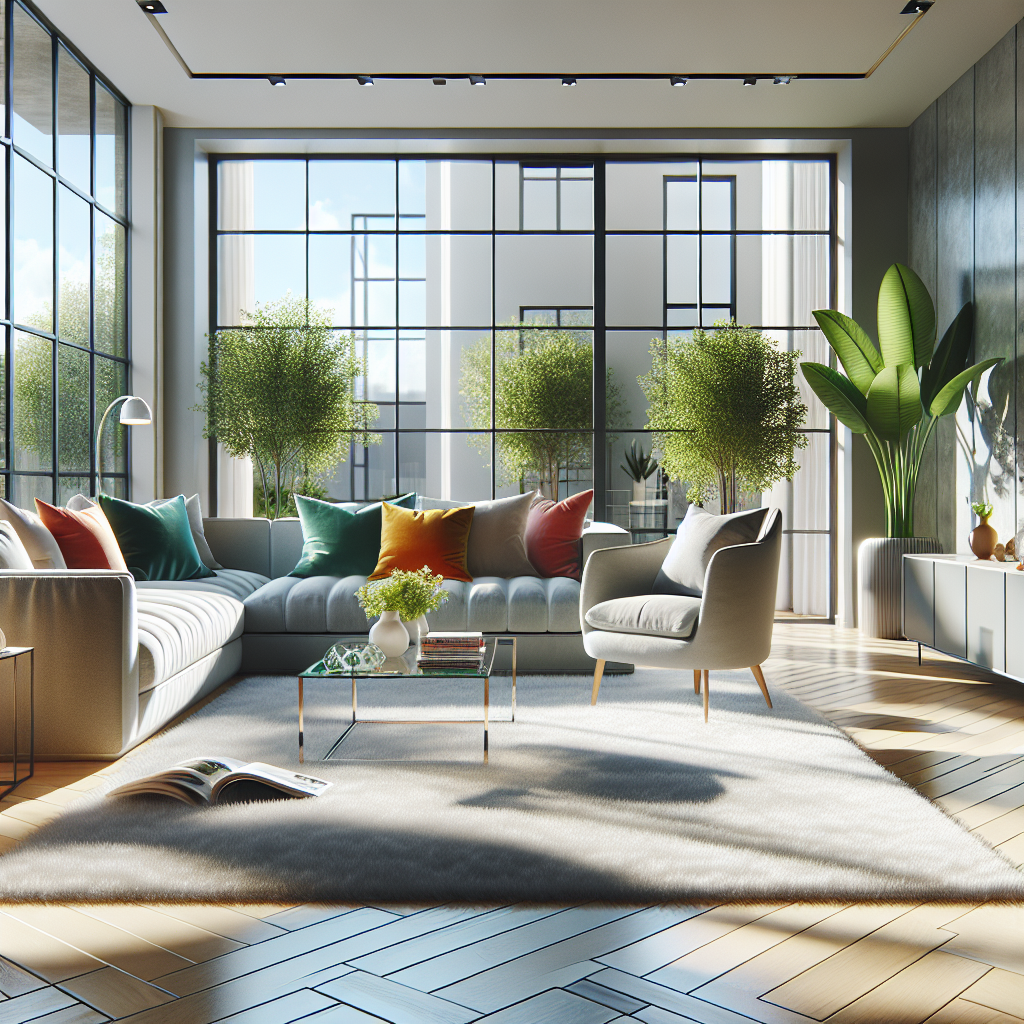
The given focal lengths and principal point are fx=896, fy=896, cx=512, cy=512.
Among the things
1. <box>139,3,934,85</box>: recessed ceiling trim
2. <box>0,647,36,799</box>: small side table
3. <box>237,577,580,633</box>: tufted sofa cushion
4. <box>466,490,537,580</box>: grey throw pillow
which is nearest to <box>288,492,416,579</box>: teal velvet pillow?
<box>237,577,580,633</box>: tufted sofa cushion

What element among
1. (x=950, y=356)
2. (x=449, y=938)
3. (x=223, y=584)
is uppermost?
(x=950, y=356)

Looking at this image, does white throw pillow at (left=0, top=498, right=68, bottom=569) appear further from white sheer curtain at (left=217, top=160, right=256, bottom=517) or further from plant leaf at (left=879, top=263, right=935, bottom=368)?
plant leaf at (left=879, top=263, right=935, bottom=368)

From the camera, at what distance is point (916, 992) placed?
1494mm

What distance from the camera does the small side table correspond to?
2.59 metres

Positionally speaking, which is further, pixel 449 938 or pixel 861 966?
pixel 449 938

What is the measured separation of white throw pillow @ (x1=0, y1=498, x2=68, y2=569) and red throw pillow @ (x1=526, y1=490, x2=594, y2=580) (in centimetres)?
219

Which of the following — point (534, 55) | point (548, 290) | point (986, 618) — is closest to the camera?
point (986, 618)

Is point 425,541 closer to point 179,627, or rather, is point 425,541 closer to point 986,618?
point 179,627

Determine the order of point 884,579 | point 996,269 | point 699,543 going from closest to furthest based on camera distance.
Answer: point 699,543
point 996,269
point 884,579

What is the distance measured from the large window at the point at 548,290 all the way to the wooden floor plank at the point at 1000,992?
15.8 feet

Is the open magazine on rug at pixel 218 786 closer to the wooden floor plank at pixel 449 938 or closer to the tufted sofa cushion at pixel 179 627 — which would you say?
the tufted sofa cushion at pixel 179 627

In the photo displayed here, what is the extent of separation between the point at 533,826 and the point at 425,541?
2.28m

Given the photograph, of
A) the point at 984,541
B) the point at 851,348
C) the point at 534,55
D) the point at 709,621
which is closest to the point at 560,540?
the point at 709,621

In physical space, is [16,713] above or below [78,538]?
below
